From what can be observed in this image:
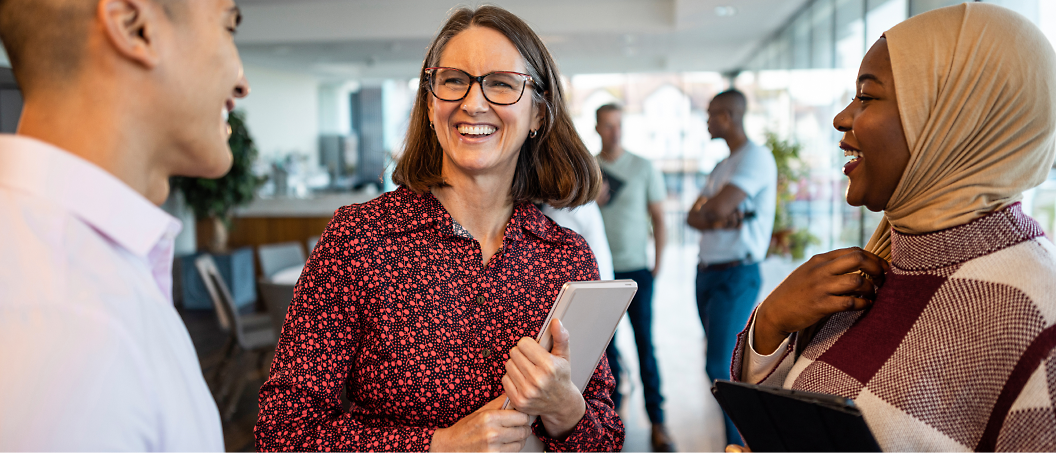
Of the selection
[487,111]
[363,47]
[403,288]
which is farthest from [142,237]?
[363,47]

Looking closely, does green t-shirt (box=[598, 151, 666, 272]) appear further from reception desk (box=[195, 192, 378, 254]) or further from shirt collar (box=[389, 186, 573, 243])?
reception desk (box=[195, 192, 378, 254])

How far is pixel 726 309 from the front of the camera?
10.6ft

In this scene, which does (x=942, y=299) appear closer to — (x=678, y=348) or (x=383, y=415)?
(x=383, y=415)

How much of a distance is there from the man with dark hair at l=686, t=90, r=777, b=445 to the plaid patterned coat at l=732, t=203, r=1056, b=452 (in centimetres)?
231

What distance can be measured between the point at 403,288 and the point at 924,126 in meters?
0.86

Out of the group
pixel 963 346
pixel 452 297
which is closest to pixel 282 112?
pixel 452 297

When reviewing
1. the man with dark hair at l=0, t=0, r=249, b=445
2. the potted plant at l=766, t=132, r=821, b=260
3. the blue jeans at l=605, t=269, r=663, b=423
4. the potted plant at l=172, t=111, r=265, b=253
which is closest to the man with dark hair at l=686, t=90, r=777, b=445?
the blue jeans at l=605, t=269, r=663, b=423

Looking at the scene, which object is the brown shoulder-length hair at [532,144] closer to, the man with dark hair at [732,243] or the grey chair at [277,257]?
the man with dark hair at [732,243]

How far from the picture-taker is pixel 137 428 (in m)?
0.52

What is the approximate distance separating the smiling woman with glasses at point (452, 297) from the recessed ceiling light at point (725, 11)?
576 centimetres

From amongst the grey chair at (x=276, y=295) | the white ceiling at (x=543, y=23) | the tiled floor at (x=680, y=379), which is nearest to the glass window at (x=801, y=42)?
the white ceiling at (x=543, y=23)

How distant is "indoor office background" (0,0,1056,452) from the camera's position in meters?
4.14

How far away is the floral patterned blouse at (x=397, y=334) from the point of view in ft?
3.72

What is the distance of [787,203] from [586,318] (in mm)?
5072
